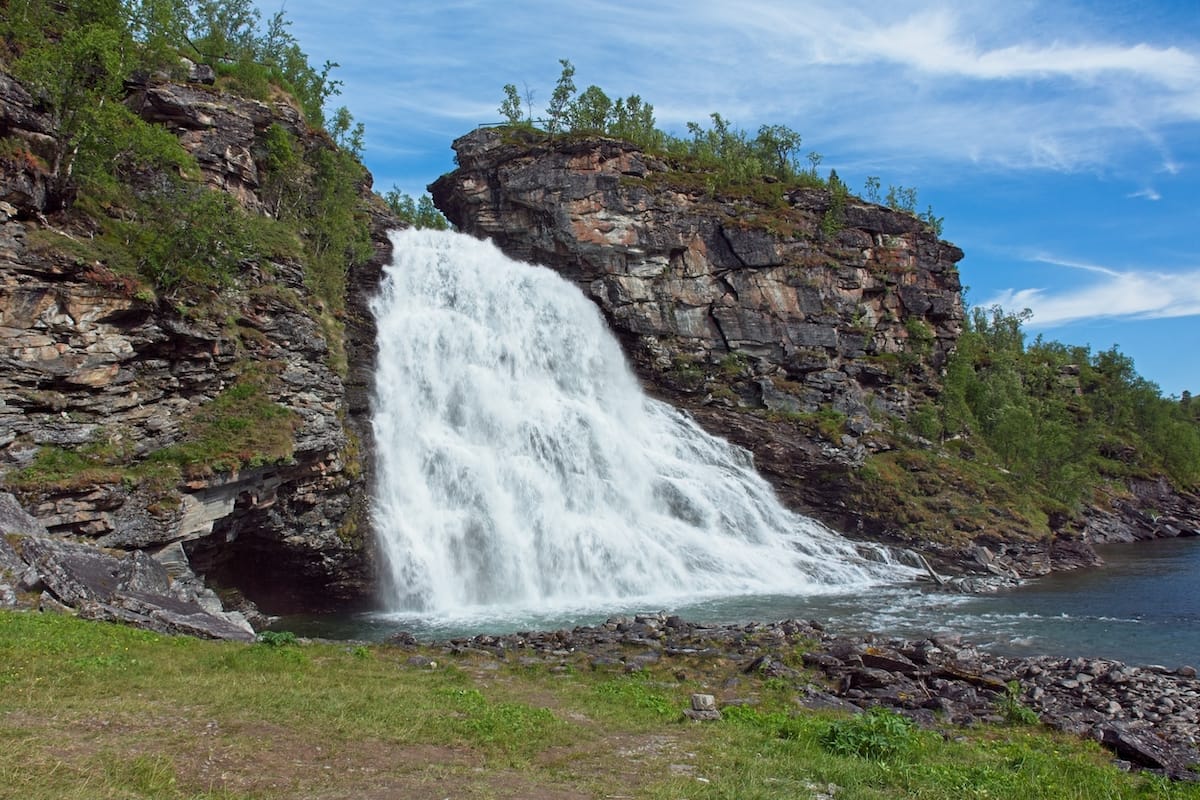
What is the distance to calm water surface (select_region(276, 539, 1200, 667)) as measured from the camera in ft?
66.3

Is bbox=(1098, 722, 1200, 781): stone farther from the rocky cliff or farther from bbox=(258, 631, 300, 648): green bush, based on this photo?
the rocky cliff

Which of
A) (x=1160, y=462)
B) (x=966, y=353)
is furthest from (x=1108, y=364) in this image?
(x=966, y=353)

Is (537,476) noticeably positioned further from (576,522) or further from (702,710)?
(702,710)

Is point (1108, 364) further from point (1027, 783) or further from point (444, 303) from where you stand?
point (1027, 783)

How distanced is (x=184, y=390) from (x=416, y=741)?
61.0 ft

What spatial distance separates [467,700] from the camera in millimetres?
10547

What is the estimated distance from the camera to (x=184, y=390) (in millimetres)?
22562

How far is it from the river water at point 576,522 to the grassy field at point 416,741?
1010cm

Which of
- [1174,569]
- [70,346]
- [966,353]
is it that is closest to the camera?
[70,346]

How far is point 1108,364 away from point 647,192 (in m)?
72.5

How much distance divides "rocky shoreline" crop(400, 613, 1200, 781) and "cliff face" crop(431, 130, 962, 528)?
24.7 m

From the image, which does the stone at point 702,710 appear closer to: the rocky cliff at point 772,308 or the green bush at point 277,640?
the green bush at point 277,640

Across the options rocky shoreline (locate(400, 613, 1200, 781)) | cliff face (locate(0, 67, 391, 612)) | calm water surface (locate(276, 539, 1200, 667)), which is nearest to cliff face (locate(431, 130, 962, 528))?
calm water surface (locate(276, 539, 1200, 667))

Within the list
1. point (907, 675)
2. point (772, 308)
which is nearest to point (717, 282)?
point (772, 308)
